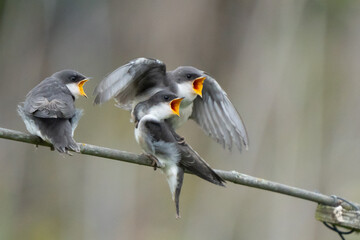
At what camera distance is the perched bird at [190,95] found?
3072mm

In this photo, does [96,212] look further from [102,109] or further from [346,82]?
[346,82]

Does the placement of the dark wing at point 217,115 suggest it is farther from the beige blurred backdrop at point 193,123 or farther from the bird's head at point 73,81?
the beige blurred backdrop at point 193,123

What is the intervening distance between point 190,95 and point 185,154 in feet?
1.70

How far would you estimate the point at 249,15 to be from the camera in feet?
17.8

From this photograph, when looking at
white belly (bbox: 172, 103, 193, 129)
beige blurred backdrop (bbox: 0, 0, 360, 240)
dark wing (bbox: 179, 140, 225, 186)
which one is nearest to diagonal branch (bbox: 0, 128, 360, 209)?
dark wing (bbox: 179, 140, 225, 186)

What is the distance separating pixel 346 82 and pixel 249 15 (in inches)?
38.2

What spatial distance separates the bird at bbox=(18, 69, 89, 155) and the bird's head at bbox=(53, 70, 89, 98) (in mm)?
165

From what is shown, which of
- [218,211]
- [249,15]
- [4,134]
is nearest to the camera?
[4,134]

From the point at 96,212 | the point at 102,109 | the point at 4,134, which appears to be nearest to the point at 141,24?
the point at 102,109

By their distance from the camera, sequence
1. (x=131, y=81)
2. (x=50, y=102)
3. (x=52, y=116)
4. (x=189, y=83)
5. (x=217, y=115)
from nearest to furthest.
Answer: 1. (x=52, y=116)
2. (x=50, y=102)
3. (x=131, y=81)
4. (x=189, y=83)
5. (x=217, y=115)

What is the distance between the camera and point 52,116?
Result: 2.41 metres

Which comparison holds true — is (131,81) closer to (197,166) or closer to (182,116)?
(182,116)

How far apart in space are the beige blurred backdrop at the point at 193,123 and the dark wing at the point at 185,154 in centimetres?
201

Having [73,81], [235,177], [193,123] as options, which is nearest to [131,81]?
[73,81]
